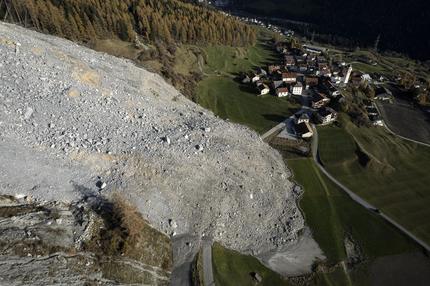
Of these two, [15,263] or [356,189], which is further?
[356,189]

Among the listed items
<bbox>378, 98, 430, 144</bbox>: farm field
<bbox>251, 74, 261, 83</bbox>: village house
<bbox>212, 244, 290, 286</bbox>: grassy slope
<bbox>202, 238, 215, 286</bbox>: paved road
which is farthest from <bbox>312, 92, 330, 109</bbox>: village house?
<bbox>202, 238, 215, 286</bbox>: paved road

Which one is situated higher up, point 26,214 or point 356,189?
point 26,214

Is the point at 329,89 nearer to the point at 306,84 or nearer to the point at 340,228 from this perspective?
the point at 306,84

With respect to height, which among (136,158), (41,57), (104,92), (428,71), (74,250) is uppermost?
(41,57)

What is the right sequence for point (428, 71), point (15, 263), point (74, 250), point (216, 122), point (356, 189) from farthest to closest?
point (428, 71) < point (216, 122) < point (356, 189) < point (74, 250) < point (15, 263)

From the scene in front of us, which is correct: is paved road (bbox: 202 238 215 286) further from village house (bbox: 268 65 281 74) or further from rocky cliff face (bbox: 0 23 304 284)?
village house (bbox: 268 65 281 74)

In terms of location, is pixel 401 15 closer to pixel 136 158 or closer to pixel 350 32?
pixel 350 32

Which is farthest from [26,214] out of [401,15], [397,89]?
[401,15]
